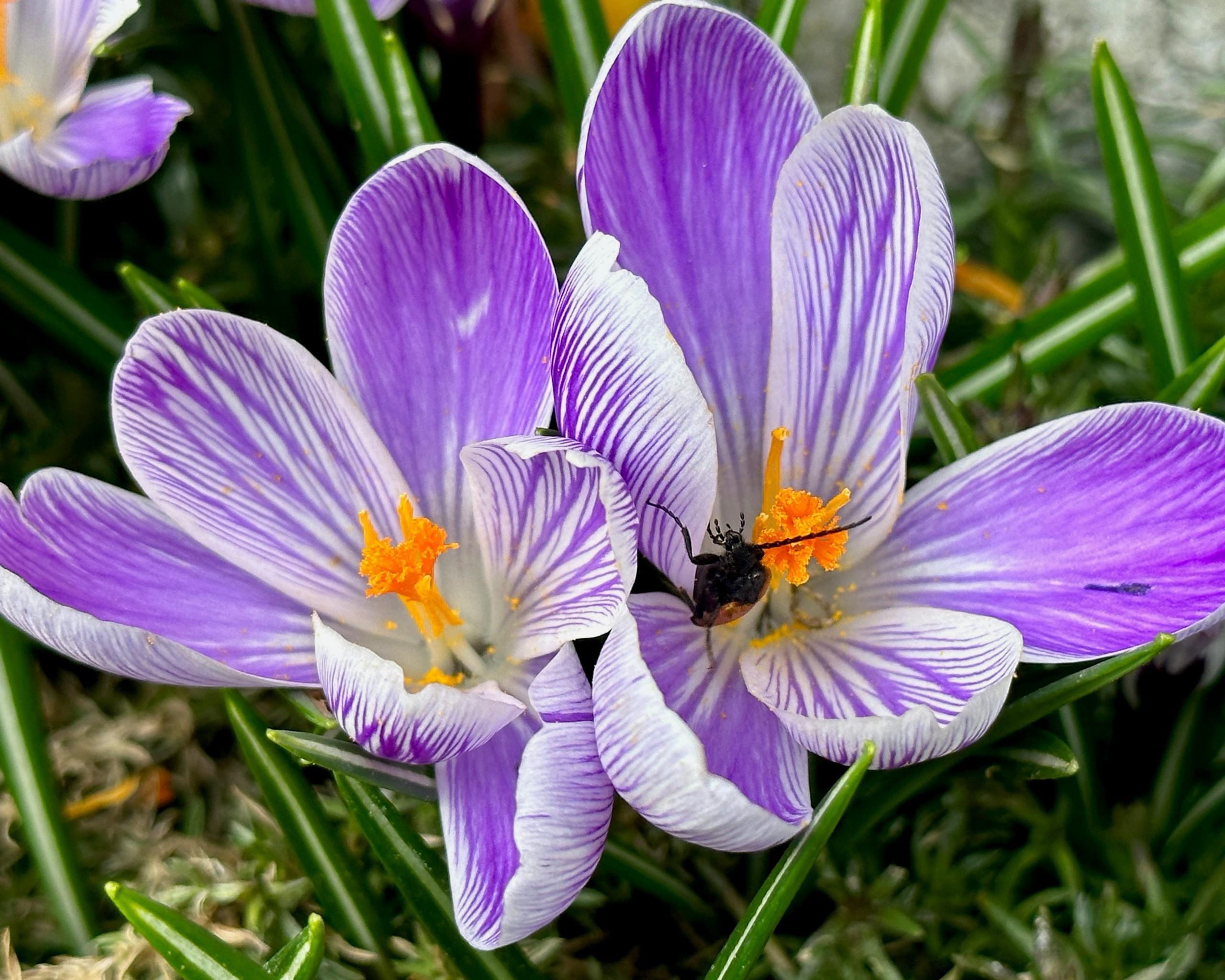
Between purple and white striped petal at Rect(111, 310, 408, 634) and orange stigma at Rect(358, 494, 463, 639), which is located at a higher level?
purple and white striped petal at Rect(111, 310, 408, 634)

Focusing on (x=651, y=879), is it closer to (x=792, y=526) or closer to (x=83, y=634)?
(x=792, y=526)

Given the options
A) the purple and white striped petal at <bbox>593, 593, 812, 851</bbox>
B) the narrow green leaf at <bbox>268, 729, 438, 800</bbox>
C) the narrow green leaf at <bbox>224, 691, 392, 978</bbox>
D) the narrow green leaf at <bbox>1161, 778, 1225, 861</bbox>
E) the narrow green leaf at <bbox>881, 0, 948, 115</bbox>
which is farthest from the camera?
the narrow green leaf at <bbox>881, 0, 948, 115</bbox>

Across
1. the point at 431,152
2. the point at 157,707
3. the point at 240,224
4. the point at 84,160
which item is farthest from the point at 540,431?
the point at 240,224

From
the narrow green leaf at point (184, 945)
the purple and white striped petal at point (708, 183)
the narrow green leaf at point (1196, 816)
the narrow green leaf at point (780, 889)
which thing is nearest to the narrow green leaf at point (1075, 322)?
the purple and white striped petal at point (708, 183)

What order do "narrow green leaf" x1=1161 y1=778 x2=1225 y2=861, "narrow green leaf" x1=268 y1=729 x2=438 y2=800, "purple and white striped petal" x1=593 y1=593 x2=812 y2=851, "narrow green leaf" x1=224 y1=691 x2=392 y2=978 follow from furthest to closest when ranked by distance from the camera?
"narrow green leaf" x1=1161 y1=778 x2=1225 y2=861 → "narrow green leaf" x1=224 y1=691 x2=392 y2=978 → "narrow green leaf" x1=268 y1=729 x2=438 y2=800 → "purple and white striped petal" x1=593 y1=593 x2=812 y2=851

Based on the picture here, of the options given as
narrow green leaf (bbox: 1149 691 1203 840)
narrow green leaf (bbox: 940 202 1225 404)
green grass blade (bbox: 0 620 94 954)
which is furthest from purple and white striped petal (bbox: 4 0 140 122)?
narrow green leaf (bbox: 1149 691 1203 840)

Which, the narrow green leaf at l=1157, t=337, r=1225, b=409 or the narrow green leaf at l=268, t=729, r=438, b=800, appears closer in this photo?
the narrow green leaf at l=268, t=729, r=438, b=800

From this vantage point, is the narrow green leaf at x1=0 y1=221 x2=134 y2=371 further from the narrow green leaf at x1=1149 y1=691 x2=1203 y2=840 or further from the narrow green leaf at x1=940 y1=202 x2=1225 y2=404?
the narrow green leaf at x1=1149 y1=691 x2=1203 y2=840

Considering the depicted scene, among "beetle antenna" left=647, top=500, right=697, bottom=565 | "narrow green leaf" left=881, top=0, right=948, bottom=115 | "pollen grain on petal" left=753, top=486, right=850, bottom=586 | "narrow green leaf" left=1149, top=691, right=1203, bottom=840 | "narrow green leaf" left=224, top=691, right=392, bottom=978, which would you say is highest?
"narrow green leaf" left=881, top=0, right=948, bottom=115

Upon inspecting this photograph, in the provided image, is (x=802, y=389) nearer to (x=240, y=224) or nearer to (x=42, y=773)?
(x=42, y=773)
